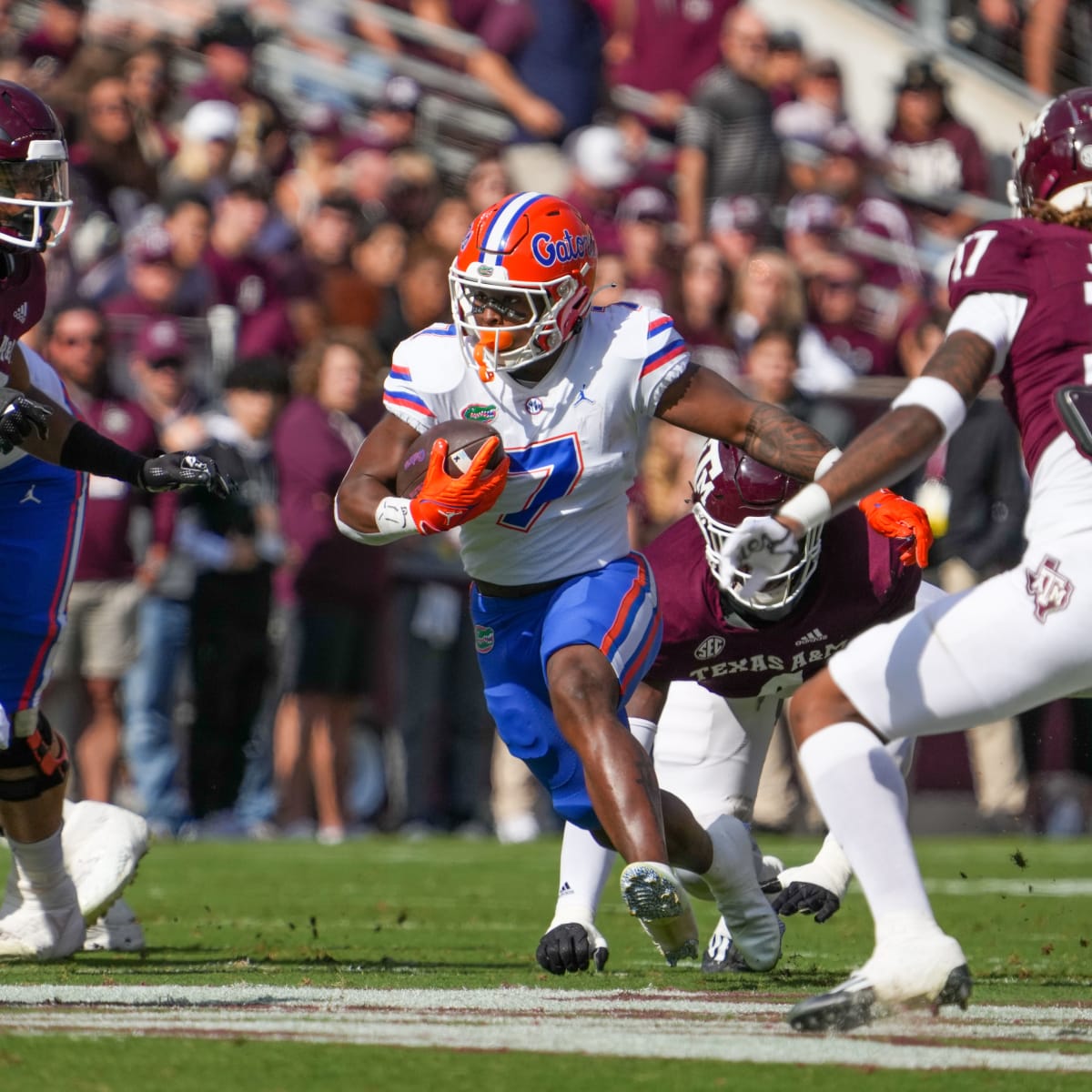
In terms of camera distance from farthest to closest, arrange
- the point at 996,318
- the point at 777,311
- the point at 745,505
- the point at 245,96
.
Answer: the point at 245,96 → the point at 777,311 → the point at 745,505 → the point at 996,318

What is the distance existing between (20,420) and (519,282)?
1303mm

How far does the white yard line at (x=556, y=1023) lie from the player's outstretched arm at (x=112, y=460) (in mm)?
1358

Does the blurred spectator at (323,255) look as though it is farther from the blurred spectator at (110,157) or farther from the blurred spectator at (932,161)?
the blurred spectator at (932,161)

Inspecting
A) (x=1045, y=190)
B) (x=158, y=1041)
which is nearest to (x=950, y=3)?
(x=1045, y=190)

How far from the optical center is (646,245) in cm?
1241

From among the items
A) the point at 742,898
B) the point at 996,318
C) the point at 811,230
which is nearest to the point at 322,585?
the point at 811,230

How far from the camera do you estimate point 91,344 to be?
9.90 m

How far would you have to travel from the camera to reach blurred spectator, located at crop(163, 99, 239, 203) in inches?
487

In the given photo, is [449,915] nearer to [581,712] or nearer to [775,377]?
[581,712]

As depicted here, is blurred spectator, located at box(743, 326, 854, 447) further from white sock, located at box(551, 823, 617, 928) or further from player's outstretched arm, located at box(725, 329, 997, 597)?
player's outstretched arm, located at box(725, 329, 997, 597)

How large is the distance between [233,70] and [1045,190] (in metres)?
9.07

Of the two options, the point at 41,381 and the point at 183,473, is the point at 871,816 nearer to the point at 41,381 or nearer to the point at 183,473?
the point at 183,473

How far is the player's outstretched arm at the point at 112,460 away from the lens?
577 centimetres

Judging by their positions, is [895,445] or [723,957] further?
[723,957]
